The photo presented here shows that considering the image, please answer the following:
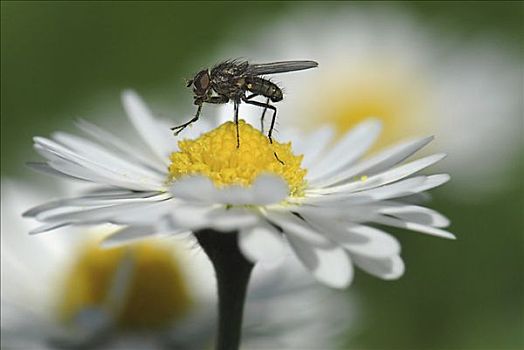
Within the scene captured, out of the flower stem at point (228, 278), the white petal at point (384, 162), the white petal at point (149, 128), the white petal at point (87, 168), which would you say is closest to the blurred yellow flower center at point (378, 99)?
the white petal at point (149, 128)

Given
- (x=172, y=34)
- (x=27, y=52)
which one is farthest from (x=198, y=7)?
(x=27, y=52)

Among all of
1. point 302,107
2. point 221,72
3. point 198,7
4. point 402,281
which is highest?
point 198,7

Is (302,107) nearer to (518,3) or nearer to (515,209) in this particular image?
(515,209)

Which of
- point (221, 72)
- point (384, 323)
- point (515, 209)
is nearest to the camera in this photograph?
point (221, 72)

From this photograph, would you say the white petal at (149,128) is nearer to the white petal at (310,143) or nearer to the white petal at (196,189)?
the white petal at (310,143)

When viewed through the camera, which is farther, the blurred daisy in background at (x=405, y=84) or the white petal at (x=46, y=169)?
the blurred daisy in background at (x=405, y=84)

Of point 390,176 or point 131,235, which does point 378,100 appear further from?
point 131,235
